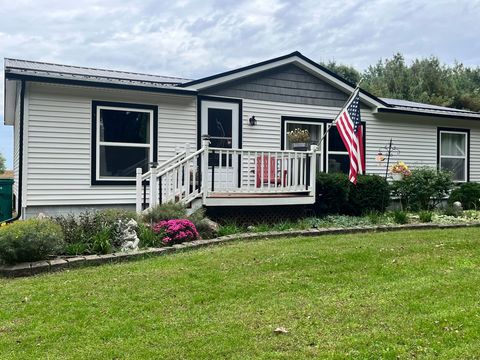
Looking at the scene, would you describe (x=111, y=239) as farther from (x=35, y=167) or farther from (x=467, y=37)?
(x=467, y=37)

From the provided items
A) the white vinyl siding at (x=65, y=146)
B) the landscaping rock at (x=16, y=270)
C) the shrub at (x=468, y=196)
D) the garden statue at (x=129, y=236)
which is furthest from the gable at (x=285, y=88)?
the landscaping rock at (x=16, y=270)

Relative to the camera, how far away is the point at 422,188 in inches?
452

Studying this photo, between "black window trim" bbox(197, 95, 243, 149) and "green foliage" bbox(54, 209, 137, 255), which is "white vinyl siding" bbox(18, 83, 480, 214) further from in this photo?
"green foliage" bbox(54, 209, 137, 255)

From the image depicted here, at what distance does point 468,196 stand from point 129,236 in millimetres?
9729

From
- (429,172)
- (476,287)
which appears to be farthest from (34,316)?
(429,172)

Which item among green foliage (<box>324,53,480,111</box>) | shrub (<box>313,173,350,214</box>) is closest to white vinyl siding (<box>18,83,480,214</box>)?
shrub (<box>313,173,350,214</box>)

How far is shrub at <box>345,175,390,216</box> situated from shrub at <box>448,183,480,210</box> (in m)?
3.15

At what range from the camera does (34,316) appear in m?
3.93

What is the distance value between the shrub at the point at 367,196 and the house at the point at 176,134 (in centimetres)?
146

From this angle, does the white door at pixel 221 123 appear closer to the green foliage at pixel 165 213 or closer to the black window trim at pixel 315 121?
the black window trim at pixel 315 121

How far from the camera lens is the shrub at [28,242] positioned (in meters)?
5.48

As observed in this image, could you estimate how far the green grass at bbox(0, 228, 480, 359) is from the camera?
3.21 m

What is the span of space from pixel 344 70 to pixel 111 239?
3054cm

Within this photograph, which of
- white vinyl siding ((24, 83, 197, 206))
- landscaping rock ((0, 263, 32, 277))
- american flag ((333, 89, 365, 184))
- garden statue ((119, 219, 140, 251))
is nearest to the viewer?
landscaping rock ((0, 263, 32, 277))
